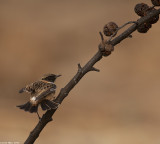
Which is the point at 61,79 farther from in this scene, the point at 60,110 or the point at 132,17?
the point at 132,17

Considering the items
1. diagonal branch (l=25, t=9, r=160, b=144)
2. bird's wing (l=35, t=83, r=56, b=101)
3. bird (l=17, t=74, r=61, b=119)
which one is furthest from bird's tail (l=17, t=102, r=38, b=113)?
diagonal branch (l=25, t=9, r=160, b=144)

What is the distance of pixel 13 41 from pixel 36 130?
1150 cm

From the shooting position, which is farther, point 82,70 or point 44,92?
point 44,92

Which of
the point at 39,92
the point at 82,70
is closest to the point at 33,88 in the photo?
the point at 39,92

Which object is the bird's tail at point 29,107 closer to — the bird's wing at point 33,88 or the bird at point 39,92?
the bird at point 39,92

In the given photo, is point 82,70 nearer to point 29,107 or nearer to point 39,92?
point 29,107

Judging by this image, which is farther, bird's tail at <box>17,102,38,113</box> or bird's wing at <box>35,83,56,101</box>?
bird's wing at <box>35,83,56,101</box>

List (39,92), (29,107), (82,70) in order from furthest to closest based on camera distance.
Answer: (39,92), (29,107), (82,70)

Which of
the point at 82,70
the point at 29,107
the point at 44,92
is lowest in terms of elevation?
the point at 82,70

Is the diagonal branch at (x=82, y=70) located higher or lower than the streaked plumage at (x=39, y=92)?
lower

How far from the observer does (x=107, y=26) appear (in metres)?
2.40

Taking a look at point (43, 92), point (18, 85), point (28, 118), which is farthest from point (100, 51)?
point (18, 85)

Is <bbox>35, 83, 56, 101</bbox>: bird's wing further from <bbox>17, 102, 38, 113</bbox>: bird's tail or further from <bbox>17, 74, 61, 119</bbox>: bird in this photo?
<bbox>17, 102, 38, 113</bbox>: bird's tail

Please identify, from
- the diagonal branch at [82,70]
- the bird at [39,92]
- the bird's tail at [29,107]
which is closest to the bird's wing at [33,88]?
the bird at [39,92]
